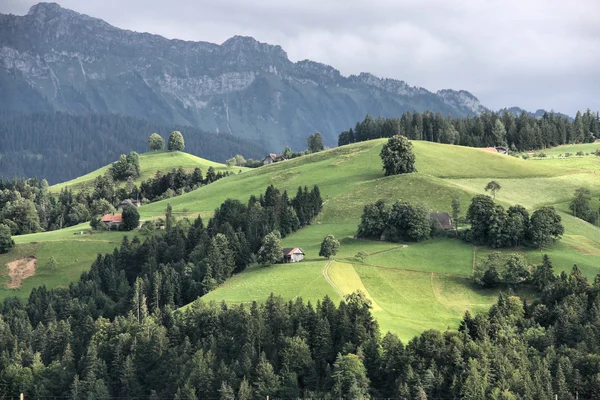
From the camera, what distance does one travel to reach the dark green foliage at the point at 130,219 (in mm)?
176000

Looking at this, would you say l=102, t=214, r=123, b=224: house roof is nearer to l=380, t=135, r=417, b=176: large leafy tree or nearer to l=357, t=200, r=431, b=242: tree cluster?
l=357, t=200, r=431, b=242: tree cluster

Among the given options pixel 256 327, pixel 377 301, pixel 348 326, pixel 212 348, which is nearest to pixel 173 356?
pixel 212 348

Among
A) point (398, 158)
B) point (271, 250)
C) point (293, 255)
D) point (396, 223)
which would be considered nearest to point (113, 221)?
point (271, 250)

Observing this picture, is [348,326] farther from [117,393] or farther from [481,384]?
[117,393]

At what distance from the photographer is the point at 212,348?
101 metres

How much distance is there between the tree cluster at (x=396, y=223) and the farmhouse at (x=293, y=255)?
18.7 m

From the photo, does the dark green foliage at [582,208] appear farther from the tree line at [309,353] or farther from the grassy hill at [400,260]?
the tree line at [309,353]

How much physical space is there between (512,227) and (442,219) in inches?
682

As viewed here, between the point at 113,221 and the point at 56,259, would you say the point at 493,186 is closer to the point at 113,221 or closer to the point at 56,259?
the point at 113,221

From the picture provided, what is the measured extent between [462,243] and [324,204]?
46.0m

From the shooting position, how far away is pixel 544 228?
131m

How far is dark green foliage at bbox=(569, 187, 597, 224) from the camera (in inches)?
6334

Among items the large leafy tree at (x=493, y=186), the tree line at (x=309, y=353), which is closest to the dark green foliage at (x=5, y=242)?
the tree line at (x=309, y=353)

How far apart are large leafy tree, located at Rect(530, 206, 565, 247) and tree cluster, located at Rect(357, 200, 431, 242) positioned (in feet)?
66.1
